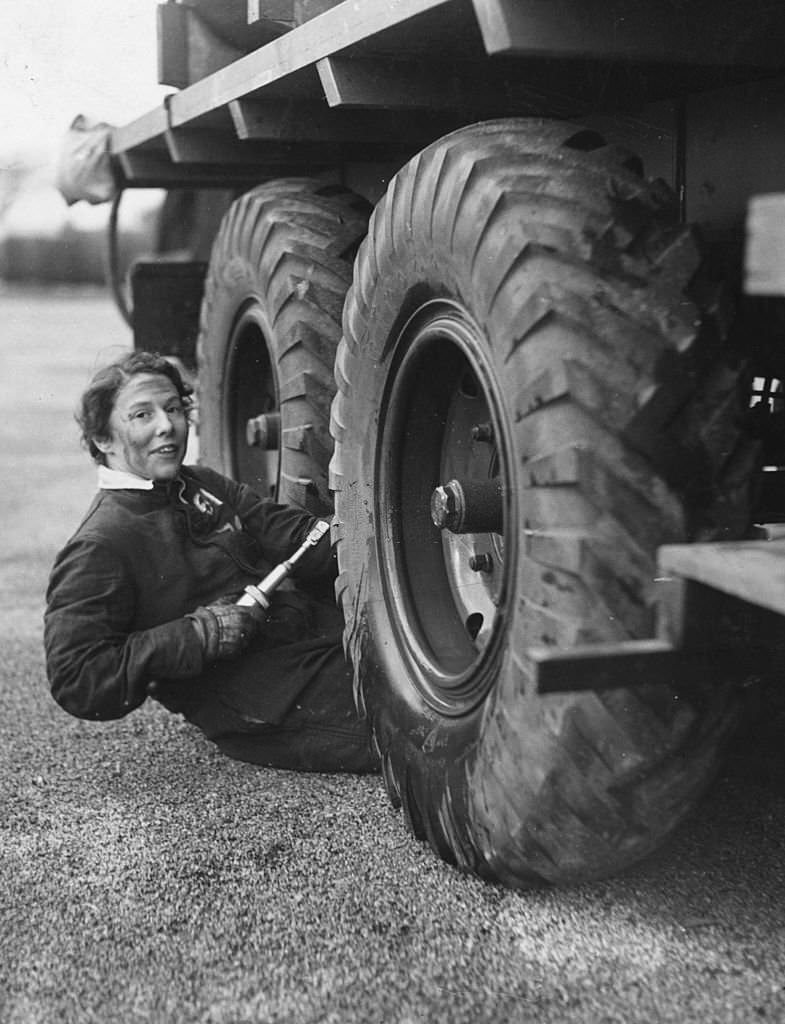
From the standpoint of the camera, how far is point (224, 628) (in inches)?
142

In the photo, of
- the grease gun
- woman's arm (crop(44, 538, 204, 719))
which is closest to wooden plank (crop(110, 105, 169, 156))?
the grease gun

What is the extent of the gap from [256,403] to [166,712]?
1.34 metres

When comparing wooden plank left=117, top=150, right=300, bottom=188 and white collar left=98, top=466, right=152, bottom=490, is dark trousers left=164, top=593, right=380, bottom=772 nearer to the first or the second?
white collar left=98, top=466, right=152, bottom=490

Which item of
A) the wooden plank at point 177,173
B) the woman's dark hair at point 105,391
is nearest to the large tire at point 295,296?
the woman's dark hair at point 105,391

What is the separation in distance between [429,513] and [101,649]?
86 cm

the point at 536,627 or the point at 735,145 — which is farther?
the point at 735,145

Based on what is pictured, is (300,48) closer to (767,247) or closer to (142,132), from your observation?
(767,247)

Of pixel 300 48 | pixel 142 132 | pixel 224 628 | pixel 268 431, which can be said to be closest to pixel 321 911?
pixel 224 628

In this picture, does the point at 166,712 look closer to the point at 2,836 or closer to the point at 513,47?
the point at 2,836

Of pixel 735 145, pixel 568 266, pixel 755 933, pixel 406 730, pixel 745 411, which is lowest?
pixel 755 933

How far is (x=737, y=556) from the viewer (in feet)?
7.02

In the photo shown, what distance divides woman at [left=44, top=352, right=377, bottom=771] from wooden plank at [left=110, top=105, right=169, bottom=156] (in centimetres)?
105

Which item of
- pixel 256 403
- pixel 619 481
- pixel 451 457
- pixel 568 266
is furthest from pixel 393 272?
pixel 256 403

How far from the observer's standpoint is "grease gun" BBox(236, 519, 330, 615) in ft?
12.2
